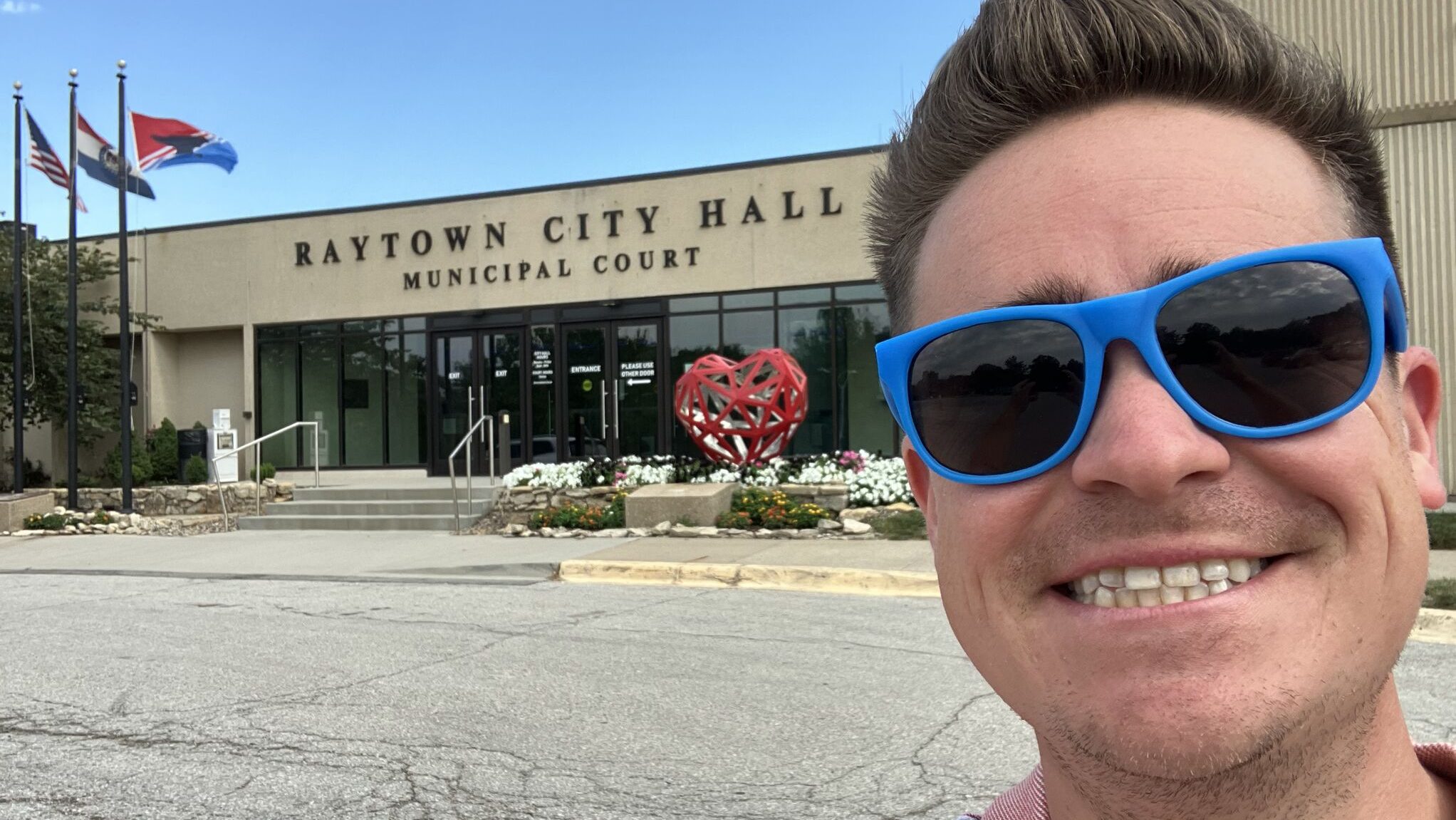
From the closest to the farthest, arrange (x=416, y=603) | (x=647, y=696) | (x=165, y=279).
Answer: (x=647, y=696) → (x=416, y=603) → (x=165, y=279)

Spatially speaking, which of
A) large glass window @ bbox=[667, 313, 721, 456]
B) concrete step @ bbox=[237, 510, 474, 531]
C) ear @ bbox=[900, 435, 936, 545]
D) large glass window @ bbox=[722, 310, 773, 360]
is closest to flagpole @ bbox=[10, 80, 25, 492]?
concrete step @ bbox=[237, 510, 474, 531]

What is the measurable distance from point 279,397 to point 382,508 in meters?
7.72

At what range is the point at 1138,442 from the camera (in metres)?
0.92

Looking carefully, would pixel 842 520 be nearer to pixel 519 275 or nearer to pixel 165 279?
pixel 519 275

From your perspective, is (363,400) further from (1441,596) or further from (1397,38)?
(1441,596)

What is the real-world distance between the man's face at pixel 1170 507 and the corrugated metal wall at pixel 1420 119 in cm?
1609

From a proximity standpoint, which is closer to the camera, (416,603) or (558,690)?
(558,690)

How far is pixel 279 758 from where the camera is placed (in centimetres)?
432

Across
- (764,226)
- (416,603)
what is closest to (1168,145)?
(416,603)

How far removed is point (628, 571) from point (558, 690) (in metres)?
4.74

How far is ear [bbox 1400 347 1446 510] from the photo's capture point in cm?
107

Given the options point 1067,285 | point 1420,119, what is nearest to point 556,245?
point 1420,119

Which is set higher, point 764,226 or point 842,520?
point 764,226

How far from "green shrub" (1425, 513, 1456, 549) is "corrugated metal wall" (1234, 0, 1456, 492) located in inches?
168
